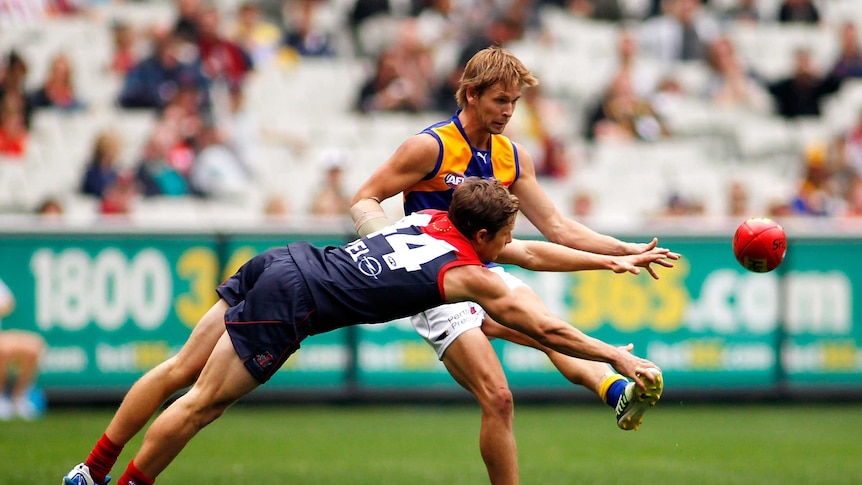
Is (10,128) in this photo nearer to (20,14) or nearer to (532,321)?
(20,14)

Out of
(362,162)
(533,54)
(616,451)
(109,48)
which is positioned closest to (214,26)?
(109,48)

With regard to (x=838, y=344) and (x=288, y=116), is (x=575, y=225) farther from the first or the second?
(x=288, y=116)

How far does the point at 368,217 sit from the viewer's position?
709 cm

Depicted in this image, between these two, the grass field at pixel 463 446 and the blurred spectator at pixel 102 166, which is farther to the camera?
the blurred spectator at pixel 102 166

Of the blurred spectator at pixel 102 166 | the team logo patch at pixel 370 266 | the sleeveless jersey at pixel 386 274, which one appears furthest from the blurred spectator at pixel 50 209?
the team logo patch at pixel 370 266

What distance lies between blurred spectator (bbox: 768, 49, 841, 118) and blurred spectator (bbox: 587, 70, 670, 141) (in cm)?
230

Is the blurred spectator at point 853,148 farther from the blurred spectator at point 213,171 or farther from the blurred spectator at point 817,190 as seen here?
the blurred spectator at point 213,171

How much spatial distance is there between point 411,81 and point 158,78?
3.24 meters

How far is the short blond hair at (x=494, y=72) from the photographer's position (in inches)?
277

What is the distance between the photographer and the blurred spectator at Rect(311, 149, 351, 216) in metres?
13.8

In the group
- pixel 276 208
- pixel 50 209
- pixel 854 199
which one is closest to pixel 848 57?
pixel 854 199

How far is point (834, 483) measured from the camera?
8.45 meters

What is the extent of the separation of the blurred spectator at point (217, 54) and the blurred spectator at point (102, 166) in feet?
6.83

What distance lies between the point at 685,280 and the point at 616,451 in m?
3.64
